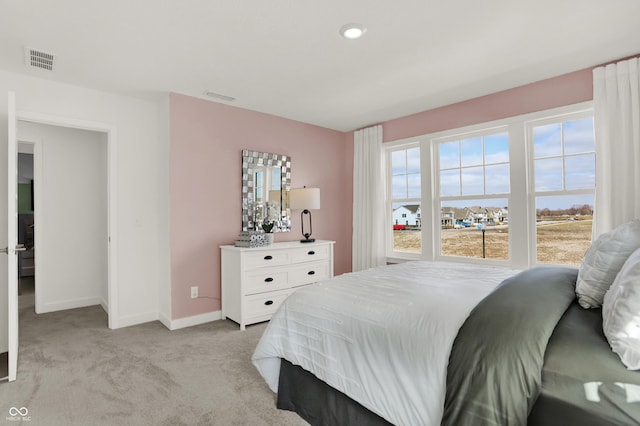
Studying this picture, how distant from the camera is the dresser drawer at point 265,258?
343cm

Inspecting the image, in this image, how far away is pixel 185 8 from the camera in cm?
208

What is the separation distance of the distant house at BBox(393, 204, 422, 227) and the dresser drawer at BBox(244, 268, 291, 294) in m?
1.81

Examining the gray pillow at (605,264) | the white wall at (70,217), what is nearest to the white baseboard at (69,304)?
the white wall at (70,217)

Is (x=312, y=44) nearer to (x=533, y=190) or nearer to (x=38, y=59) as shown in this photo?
(x=38, y=59)

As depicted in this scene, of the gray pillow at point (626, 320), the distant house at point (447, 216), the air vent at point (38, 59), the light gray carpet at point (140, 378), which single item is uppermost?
the air vent at point (38, 59)

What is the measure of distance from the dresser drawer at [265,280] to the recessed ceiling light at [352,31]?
7.64 ft

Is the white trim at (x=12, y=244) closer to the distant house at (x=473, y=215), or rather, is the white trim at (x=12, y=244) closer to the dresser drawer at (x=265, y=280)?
the dresser drawer at (x=265, y=280)

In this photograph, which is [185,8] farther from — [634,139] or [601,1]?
[634,139]

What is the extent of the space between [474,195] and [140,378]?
12.0 ft

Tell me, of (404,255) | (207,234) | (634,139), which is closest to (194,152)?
(207,234)

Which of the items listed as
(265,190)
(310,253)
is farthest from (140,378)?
(265,190)

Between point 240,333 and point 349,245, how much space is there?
228 centimetres

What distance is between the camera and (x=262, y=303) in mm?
3539

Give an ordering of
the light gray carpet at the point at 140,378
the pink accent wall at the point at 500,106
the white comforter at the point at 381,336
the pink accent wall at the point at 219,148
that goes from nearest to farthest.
→ the white comforter at the point at 381,336 → the light gray carpet at the point at 140,378 → the pink accent wall at the point at 500,106 → the pink accent wall at the point at 219,148
